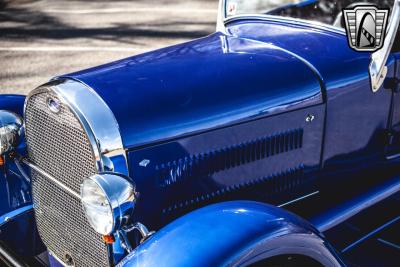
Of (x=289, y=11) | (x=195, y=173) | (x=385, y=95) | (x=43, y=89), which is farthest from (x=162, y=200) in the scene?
(x=289, y=11)

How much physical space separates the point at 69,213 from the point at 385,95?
1538mm

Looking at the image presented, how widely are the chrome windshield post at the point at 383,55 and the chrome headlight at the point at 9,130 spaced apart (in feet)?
5.40

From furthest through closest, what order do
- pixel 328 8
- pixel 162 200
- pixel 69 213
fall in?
pixel 328 8 < pixel 69 213 < pixel 162 200

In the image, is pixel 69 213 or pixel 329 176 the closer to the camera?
pixel 69 213

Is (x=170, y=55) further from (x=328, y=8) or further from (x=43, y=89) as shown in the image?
(x=328, y=8)

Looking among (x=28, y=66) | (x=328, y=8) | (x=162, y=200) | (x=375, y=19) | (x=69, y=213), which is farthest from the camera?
(x=28, y=66)

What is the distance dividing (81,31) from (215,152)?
670cm

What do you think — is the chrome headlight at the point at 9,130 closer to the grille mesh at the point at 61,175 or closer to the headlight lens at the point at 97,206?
the grille mesh at the point at 61,175

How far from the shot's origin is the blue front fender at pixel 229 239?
1.60m

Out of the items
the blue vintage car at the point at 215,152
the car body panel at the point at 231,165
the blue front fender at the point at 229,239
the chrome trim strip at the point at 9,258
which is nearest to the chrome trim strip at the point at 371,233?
the blue vintage car at the point at 215,152

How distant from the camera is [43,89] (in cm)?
202

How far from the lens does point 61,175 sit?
2082 millimetres

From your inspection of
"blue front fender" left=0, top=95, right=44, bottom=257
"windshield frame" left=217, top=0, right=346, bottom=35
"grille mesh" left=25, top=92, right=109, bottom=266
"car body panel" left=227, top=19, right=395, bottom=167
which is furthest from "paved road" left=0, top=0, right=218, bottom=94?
"car body panel" left=227, top=19, right=395, bottom=167

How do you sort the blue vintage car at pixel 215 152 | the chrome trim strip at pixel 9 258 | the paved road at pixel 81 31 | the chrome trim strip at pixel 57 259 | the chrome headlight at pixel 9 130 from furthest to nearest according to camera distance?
the paved road at pixel 81 31
the chrome headlight at pixel 9 130
the chrome trim strip at pixel 57 259
the chrome trim strip at pixel 9 258
the blue vintage car at pixel 215 152
